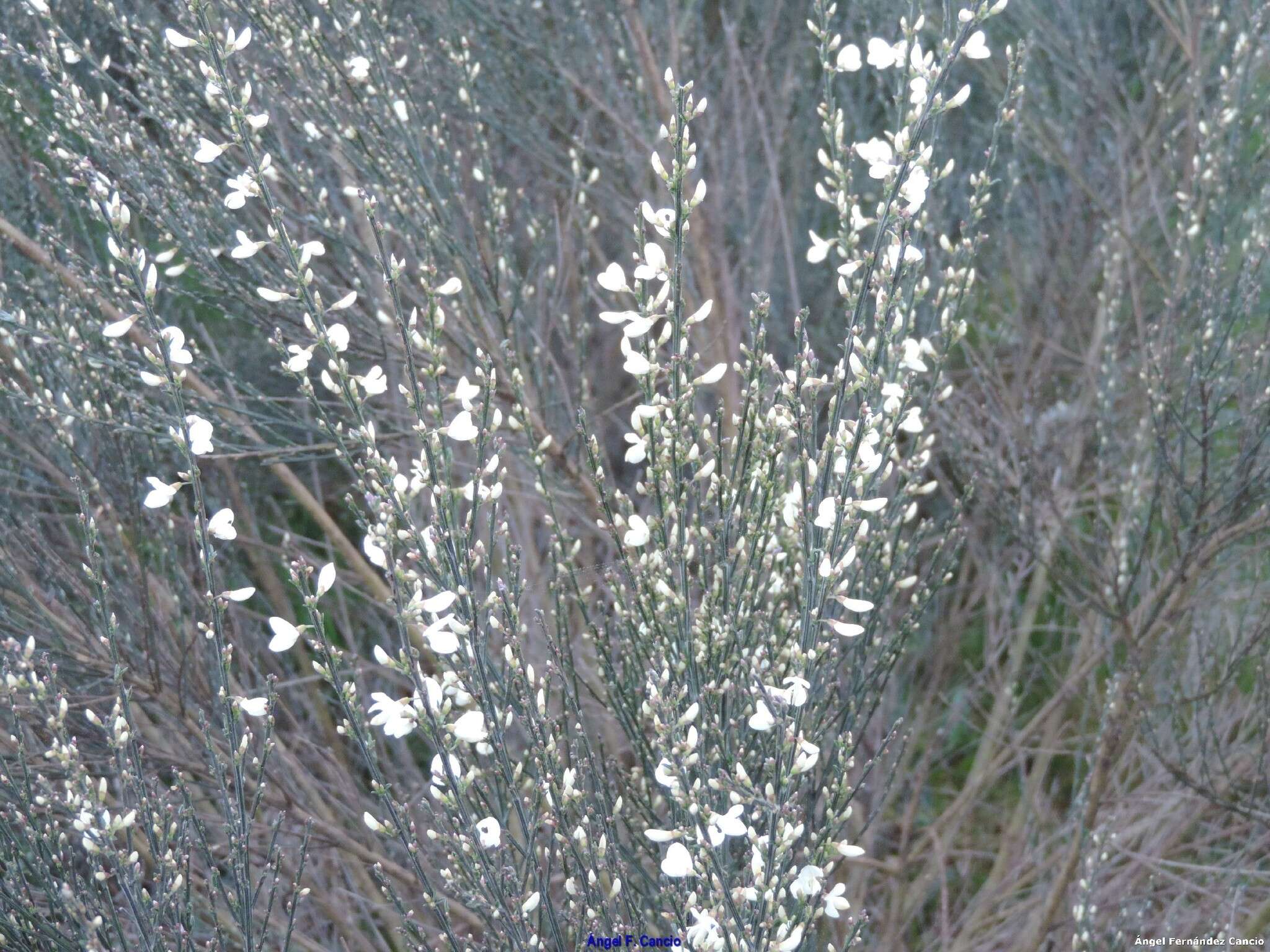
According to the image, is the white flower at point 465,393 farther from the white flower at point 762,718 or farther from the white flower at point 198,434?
the white flower at point 762,718

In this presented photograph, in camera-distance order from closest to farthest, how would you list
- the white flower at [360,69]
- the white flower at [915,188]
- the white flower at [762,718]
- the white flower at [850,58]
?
1. the white flower at [762,718]
2. the white flower at [915,188]
3. the white flower at [850,58]
4. the white flower at [360,69]

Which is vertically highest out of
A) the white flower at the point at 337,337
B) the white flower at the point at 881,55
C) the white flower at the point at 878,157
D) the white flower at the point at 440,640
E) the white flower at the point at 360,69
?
the white flower at the point at 360,69

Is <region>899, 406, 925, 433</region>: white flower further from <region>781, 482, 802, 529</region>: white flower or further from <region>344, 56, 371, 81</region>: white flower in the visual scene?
<region>344, 56, 371, 81</region>: white flower

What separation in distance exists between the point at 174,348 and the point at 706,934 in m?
1.23

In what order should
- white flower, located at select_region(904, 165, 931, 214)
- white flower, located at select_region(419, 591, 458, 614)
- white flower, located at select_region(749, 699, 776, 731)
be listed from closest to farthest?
white flower, located at select_region(419, 591, 458, 614), white flower, located at select_region(749, 699, 776, 731), white flower, located at select_region(904, 165, 931, 214)

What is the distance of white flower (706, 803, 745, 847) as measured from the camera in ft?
5.28

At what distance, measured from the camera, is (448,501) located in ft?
5.31

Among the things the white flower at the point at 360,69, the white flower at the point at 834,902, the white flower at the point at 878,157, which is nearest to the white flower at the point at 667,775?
the white flower at the point at 834,902

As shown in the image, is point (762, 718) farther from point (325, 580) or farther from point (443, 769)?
point (325, 580)

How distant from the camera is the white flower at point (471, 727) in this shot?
1.65 metres

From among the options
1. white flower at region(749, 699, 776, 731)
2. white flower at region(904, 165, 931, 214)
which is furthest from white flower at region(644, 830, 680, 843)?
white flower at region(904, 165, 931, 214)

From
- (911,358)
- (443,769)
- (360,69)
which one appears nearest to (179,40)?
(360,69)

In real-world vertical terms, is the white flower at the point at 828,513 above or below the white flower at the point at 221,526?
below

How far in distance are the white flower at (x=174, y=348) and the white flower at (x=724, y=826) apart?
41.4 inches
